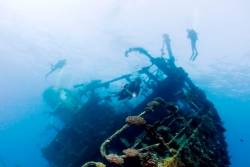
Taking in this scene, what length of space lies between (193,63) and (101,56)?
15.6 metres

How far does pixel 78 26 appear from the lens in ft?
100

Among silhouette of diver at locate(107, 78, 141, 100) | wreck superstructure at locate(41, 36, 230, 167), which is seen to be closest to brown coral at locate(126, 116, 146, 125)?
wreck superstructure at locate(41, 36, 230, 167)

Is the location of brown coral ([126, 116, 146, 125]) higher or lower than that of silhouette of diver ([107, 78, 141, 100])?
lower

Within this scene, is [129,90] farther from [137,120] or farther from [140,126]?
[137,120]

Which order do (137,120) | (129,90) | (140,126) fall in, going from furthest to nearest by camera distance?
(129,90) → (140,126) → (137,120)

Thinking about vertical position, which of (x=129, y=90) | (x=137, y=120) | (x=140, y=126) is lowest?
(x=137, y=120)

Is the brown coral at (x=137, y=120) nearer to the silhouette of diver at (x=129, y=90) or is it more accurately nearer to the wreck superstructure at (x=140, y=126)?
the wreck superstructure at (x=140, y=126)

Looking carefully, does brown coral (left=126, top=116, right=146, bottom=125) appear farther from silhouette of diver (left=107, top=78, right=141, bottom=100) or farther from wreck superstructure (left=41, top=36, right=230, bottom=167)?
silhouette of diver (left=107, top=78, right=141, bottom=100)

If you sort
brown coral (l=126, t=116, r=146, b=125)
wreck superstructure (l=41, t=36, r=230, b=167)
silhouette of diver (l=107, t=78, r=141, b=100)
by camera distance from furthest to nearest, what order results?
silhouette of diver (l=107, t=78, r=141, b=100) → wreck superstructure (l=41, t=36, r=230, b=167) → brown coral (l=126, t=116, r=146, b=125)

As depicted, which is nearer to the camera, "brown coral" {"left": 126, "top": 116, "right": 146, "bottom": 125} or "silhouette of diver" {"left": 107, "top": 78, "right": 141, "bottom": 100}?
"brown coral" {"left": 126, "top": 116, "right": 146, "bottom": 125}

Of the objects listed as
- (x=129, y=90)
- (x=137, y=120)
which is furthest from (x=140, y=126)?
(x=137, y=120)

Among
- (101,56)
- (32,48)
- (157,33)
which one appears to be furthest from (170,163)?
(32,48)

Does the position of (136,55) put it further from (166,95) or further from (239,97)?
(239,97)

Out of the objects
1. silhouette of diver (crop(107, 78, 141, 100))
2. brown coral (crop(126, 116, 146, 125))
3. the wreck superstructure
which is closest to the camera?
brown coral (crop(126, 116, 146, 125))
